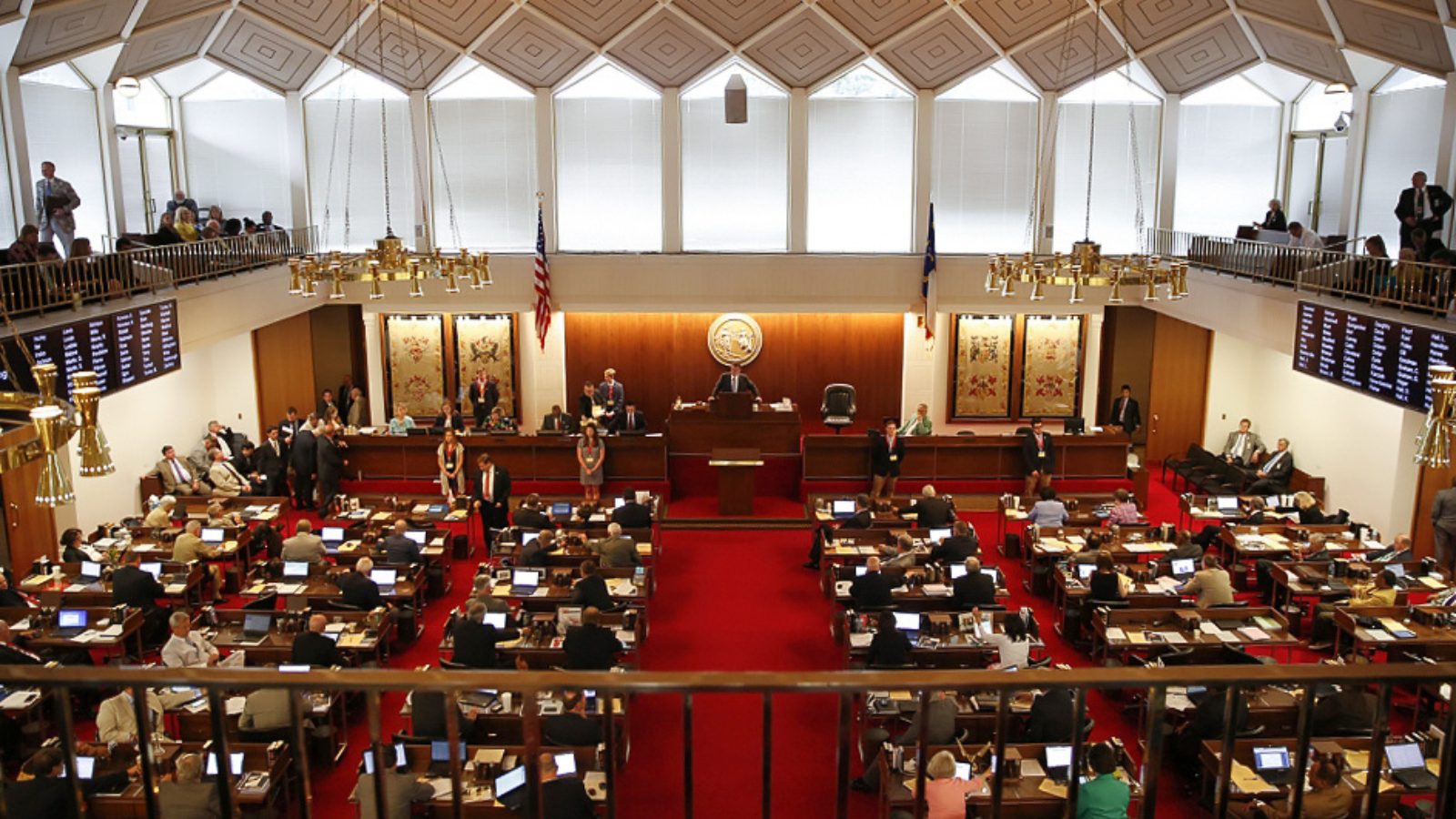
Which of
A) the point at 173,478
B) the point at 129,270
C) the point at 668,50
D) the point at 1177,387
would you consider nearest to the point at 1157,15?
the point at 1177,387

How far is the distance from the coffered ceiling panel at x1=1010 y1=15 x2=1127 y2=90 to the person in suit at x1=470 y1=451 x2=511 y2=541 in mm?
11901

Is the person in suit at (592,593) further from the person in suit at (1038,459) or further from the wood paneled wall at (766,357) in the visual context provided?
the wood paneled wall at (766,357)

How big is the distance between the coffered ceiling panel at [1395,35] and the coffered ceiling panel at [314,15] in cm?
1506

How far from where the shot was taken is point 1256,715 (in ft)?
29.7

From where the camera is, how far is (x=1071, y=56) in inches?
781

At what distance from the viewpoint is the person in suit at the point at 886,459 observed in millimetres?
17359

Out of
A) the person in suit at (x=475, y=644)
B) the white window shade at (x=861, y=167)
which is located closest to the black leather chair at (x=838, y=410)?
the white window shade at (x=861, y=167)

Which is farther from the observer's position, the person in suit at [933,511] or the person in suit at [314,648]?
the person in suit at [933,511]

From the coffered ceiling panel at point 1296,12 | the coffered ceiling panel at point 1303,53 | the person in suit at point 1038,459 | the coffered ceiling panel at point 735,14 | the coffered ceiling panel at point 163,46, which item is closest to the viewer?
the coffered ceiling panel at point 1296,12

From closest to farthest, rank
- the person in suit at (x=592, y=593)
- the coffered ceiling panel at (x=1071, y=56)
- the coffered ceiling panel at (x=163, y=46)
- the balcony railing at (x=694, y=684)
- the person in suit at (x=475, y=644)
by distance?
the balcony railing at (x=694, y=684) → the person in suit at (x=475, y=644) → the person in suit at (x=592, y=593) → the coffered ceiling panel at (x=163, y=46) → the coffered ceiling panel at (x=1071, y=56)

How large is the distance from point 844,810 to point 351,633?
29.5 ft

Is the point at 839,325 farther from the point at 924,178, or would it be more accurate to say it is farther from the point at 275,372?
the point at 275,372

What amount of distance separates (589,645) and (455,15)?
13298 mm

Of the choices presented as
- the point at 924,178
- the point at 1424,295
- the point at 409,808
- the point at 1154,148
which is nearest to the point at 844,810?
the point at 409,808
